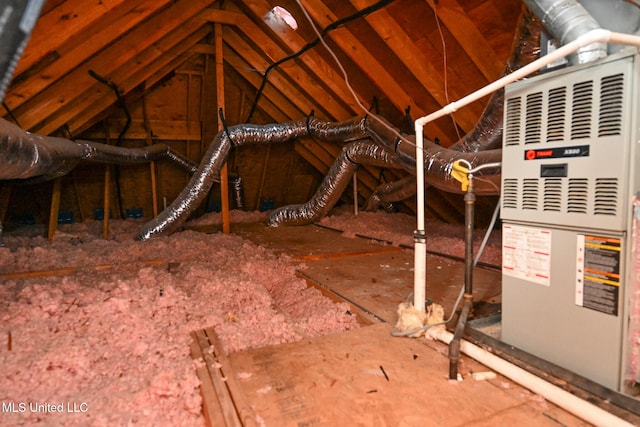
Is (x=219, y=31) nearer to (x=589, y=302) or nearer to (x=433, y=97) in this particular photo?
(x=433, y=97)

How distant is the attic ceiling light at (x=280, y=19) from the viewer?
294cm

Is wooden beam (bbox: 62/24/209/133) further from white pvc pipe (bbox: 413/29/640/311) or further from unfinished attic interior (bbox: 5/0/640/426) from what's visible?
white pvc pipe (bbox: 413/29/640/311)

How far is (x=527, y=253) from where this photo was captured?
120cm

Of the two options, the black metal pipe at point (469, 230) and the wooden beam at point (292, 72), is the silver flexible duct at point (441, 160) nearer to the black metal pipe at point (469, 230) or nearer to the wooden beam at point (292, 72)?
the black metal pipe at point (469, 230)

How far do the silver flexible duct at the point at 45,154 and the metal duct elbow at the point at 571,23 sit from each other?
8.01ft

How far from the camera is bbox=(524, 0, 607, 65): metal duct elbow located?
1.05m

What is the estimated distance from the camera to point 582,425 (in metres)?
0.94

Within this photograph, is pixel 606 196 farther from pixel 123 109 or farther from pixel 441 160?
pixel 123 109

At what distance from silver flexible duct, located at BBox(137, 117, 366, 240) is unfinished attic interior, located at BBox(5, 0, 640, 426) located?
25 millimetres

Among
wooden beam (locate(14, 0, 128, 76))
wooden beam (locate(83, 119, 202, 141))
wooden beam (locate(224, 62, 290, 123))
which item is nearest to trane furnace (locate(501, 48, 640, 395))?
wooden beam (locate(14, 0, 128, 76))

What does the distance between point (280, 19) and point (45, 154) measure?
2050mm

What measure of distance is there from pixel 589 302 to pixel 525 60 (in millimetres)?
1247

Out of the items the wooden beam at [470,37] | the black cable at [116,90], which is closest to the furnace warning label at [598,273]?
the wooden beam at [470,37]

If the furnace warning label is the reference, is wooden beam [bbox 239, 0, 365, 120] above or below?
above
